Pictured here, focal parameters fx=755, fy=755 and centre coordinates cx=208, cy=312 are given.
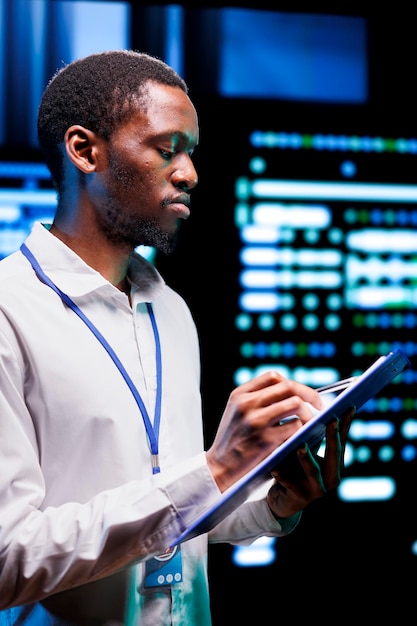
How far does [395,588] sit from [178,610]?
Answer: 1617mm

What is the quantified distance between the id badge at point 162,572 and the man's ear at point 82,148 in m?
0.61

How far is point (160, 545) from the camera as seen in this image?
3.18ft

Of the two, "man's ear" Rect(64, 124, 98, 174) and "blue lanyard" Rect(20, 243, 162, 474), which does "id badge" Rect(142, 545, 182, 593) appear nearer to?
"blue lanyard" Rect(20, 243, 162, 474)

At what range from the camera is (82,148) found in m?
1.21

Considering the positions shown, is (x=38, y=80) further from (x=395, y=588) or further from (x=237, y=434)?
(x=395, y=588)

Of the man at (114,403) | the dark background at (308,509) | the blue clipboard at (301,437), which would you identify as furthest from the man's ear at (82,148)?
the dark background at (308,509)

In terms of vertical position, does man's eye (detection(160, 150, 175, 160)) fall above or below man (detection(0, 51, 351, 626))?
above

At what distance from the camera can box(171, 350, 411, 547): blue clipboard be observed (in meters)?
0.90

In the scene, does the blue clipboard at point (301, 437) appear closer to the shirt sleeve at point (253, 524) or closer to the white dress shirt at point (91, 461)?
the white dress shirt at point (91, 461)

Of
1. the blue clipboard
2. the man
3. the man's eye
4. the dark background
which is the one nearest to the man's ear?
the man

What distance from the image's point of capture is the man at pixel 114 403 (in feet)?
3.16

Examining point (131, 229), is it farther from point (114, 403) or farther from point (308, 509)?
point (308, 509)

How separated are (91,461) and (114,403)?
9 cm

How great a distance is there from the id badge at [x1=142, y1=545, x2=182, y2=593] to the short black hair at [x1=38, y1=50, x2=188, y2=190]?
2.06ft
